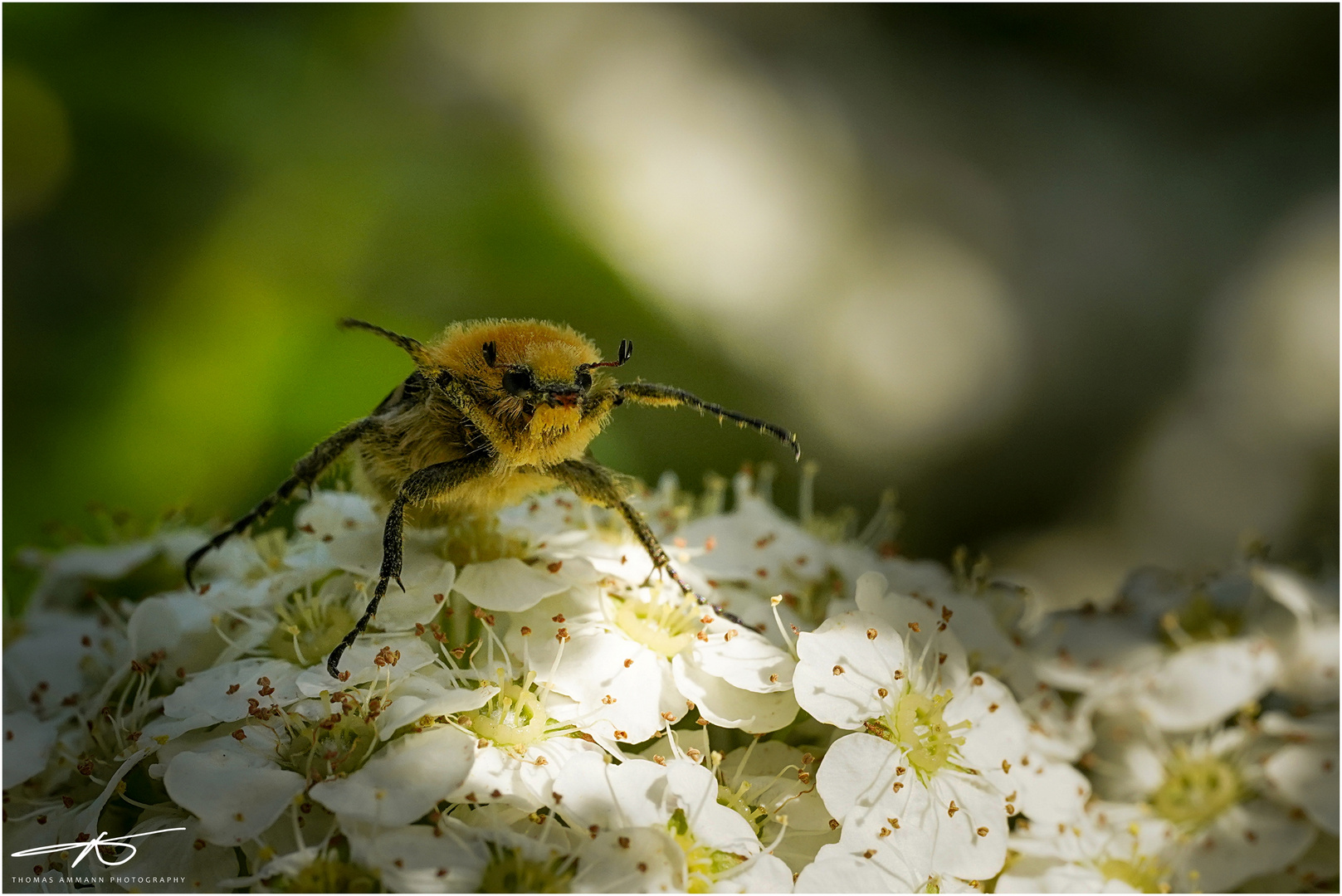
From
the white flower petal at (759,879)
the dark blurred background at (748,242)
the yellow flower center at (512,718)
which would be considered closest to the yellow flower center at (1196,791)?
the dark blurred background at (748,242)

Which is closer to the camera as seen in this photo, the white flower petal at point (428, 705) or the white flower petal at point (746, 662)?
the white flower petal at point (428, 705)

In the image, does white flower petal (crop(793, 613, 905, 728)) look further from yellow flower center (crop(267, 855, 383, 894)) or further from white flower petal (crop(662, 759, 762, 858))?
yellow flower center (crop(267, 855, 383, 894))

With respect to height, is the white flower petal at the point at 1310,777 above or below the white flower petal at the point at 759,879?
above

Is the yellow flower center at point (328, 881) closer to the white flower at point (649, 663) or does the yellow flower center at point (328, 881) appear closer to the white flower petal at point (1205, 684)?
the white flower at point (649, 663)

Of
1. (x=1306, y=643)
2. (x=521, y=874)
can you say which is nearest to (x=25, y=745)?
(x=521, y=874)

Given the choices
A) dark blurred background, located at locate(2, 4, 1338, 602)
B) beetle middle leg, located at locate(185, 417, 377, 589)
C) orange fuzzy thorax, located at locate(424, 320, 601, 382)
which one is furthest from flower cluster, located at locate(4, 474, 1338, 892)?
dark blurred background, located at locate(2, 4, 1338, 602)

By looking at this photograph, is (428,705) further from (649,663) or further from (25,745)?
(25,745)
